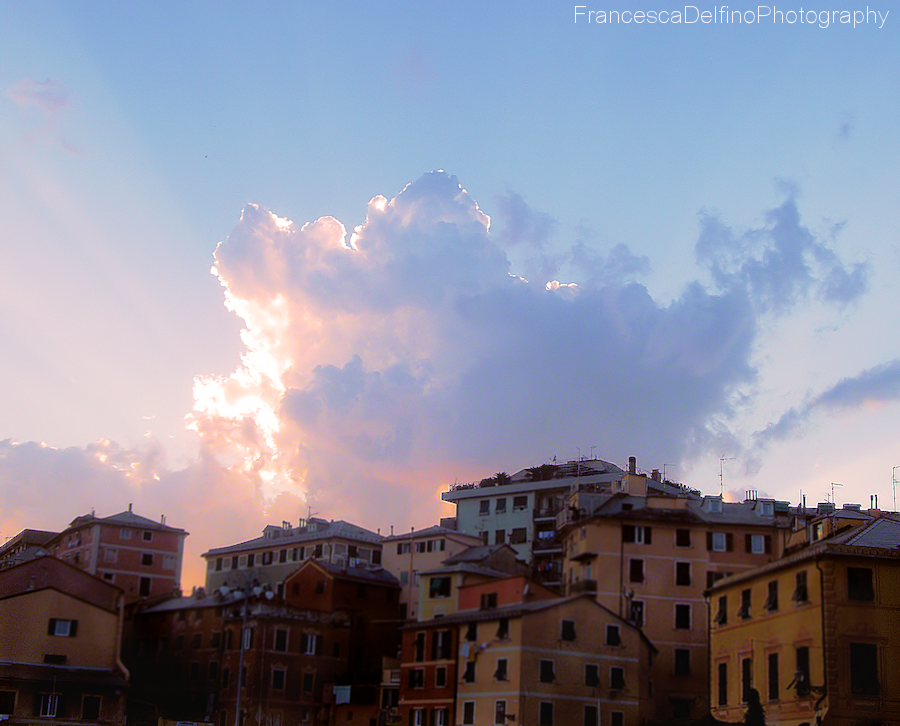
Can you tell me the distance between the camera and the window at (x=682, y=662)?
3209 inches

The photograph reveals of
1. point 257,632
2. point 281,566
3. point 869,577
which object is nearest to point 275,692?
point 257,632

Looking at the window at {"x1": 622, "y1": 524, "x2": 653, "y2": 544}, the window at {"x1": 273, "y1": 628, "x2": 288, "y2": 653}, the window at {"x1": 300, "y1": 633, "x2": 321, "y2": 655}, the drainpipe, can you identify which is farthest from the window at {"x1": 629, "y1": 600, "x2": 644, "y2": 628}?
the window at {"x1": 273, "y1": 628, "x2": 288, "y2": 653}

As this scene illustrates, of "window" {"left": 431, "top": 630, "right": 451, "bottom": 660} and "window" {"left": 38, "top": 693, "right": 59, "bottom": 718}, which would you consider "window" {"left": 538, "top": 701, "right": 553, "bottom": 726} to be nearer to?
"window" {"left": 431, "top": 630, "right": 451, "bottom": 660}

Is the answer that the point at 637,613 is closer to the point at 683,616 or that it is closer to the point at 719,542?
the point at 683,616

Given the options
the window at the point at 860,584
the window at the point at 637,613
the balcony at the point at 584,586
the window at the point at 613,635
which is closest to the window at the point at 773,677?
the window at the point at 860,584

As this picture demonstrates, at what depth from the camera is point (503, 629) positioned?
74.9m

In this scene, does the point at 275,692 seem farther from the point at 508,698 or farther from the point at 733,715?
the point at 733,715

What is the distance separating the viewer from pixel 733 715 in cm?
6538

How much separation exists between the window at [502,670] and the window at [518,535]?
1636 inches

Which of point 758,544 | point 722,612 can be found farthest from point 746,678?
point 758,544

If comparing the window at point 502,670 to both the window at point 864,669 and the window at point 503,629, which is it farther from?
the window at point 864,669

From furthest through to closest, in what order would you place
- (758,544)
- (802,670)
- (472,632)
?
1. (758,544)
2. (472,632)
3. (802,670)

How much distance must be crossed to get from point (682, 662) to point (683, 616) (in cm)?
405

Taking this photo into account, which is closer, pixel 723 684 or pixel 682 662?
pixel 723 684
